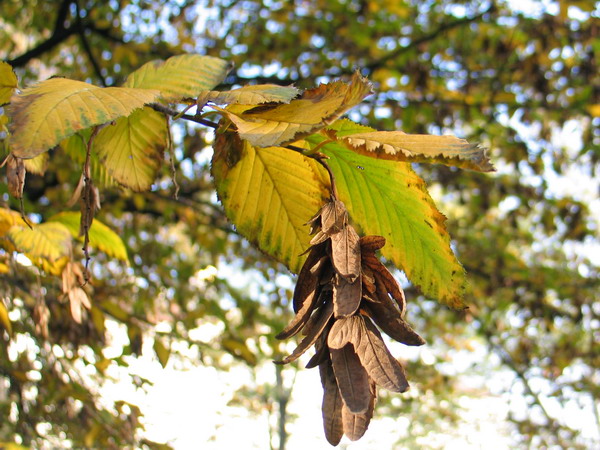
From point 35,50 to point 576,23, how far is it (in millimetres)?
3258

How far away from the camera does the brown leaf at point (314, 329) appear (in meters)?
0.57

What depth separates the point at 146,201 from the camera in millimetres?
4086

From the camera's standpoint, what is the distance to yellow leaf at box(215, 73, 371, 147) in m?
0.55

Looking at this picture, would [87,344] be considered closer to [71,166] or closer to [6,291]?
[6,291]

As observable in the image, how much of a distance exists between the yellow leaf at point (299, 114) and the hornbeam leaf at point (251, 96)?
0.01 m

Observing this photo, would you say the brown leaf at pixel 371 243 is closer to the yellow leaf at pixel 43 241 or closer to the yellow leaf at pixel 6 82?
the yellow leaf at pixel 6 82

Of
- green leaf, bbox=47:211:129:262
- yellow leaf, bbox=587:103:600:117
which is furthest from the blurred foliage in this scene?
green leaf, bbox=47:211:129:262

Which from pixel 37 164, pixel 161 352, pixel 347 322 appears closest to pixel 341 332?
pixel 347 322

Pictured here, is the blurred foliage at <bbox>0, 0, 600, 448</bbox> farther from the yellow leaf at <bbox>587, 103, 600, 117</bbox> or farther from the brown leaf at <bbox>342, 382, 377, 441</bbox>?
the brown leaf at <bbox>342, 382, 377, 441</bbox>

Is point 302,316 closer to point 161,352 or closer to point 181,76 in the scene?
point 181,76

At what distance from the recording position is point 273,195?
0.79 metres

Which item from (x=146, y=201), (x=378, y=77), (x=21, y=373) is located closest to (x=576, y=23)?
(x=378, y=77)

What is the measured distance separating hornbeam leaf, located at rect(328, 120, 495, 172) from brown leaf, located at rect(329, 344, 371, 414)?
20 cm

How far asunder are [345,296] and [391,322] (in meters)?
0.06
